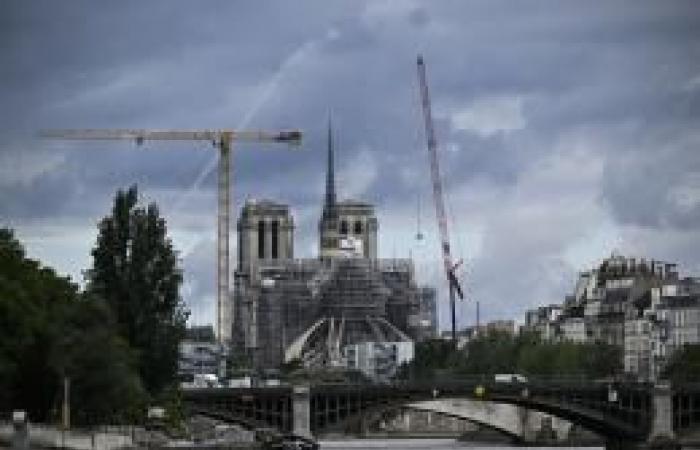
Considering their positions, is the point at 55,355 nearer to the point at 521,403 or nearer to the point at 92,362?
the point at 92,362

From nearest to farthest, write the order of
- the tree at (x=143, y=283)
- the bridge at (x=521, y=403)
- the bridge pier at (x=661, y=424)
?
the tree at (x=143, y=283), the bridge at (x=521, y=403), the bridge pier at (x=661, y=424)

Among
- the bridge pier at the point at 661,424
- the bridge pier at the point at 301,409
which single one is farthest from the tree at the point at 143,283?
the bridge pier at the point at 661,424

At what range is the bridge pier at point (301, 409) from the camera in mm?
161250

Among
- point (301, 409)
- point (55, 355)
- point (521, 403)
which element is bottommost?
point (301, 409)

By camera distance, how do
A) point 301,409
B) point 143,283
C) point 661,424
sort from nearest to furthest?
point 143,283 → point 301,409 → point 661,424

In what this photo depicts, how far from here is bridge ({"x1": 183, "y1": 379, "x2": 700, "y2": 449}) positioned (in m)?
162

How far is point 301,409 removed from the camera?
162m

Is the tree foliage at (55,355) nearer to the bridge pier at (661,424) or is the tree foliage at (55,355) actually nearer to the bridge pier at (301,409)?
the bridge pier at (301,409)

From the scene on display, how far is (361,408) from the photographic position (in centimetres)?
16512

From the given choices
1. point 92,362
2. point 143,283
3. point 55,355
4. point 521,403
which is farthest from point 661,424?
point 55,355

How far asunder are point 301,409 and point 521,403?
55.9 feet

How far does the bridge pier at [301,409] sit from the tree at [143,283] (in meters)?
22.6

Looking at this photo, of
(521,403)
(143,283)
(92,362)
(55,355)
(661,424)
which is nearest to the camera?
(55,355)

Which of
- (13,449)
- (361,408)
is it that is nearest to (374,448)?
(361,408)
